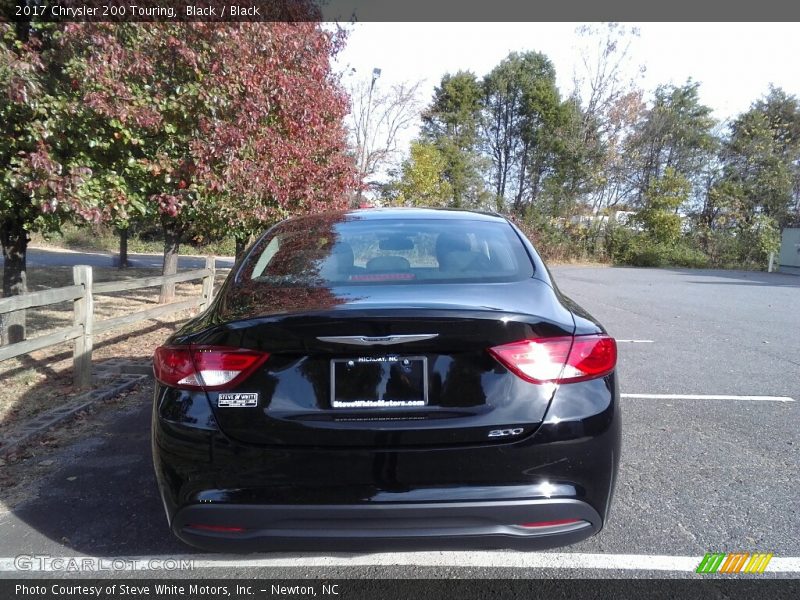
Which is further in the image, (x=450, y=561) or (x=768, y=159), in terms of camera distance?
(x=768, y=159)

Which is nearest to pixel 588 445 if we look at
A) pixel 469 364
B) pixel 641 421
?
pixel 469 364

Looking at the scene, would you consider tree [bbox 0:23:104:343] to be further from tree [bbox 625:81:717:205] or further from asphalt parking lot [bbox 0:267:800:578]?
tree [bbox 625:81:717:205]

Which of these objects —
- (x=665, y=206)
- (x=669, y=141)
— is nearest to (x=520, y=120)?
(x=669, y=141)

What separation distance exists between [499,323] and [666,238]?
33999 mm

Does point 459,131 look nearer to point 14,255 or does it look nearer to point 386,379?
point 14,255

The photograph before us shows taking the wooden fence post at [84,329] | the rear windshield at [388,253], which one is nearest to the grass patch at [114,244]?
the wooden fence post at [84,329]

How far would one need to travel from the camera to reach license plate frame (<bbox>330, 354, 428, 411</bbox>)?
2.02m

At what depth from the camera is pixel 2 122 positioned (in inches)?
209

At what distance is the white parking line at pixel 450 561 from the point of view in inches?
98.7

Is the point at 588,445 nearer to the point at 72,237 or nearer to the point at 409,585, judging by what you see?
the point at 409,585

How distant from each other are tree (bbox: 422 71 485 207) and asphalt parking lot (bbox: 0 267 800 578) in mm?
34243

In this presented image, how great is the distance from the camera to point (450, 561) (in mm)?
2584

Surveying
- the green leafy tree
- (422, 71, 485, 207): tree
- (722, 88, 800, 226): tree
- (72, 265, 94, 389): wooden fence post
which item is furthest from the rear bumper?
(722, 88, 800, 226): tree

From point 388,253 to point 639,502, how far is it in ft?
6.41
